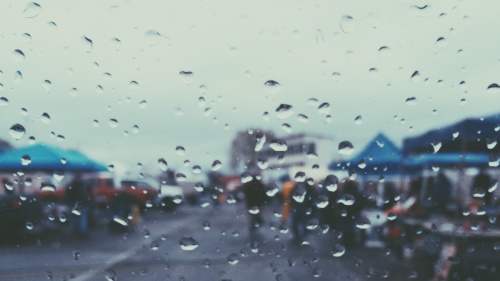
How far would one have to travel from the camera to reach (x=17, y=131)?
5.46ft

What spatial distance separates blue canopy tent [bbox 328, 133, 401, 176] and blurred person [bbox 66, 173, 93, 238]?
105 centimetres

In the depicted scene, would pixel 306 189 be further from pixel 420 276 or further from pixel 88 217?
pixel 420 276

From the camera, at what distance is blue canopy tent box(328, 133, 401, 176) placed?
1.78 meters

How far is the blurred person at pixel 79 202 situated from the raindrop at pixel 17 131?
31 cm

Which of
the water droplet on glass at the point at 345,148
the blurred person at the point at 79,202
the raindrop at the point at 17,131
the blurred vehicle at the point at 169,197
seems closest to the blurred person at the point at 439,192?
the water droplet on glass at the point at 345,148

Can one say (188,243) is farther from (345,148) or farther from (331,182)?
(345,148)

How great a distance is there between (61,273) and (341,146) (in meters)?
1.50

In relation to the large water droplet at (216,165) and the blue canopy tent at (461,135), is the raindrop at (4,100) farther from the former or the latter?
the blue canopy tent at (461,135)

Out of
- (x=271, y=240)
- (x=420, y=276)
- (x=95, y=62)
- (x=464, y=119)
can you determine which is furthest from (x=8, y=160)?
(x=420, y=276)

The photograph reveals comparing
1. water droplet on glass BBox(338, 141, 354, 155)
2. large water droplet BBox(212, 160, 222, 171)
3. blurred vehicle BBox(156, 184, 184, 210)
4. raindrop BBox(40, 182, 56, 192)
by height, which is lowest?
blurred vehicle BBox(156, 184, 184, 210)

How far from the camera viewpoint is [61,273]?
7.35 feet

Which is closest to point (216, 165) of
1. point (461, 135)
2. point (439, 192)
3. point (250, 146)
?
point (250, 146)

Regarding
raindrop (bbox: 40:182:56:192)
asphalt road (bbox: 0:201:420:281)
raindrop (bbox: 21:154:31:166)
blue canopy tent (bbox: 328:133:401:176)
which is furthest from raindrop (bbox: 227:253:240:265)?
raindrop (bbox: 21:154:31:166)

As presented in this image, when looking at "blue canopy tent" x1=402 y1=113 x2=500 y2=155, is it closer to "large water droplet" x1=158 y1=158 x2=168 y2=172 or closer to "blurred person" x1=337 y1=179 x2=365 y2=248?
"blurred person" x1=337 y1=179 x2=365 y2=248
